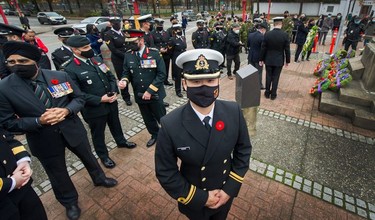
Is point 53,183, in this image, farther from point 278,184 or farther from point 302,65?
point 302,65

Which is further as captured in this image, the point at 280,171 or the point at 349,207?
the point at 280,171

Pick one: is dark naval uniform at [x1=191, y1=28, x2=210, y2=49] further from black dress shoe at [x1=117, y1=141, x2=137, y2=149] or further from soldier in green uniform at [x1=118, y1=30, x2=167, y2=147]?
black dress shoe at [x1=117, y1=141, x2=137, y2=149]

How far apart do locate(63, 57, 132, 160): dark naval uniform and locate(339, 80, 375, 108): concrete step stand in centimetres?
560

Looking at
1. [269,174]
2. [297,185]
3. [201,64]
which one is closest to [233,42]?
[269,174]

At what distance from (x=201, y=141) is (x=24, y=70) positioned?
2212 mm

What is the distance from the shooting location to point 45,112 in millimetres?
2455

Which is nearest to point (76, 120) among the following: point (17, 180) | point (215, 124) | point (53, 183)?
point (53, 183)

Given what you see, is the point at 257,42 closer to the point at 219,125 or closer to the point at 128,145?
the point at 128,145

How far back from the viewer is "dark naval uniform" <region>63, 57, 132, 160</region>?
331 centimetres

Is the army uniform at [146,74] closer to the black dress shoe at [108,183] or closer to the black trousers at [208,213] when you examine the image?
the black dress shoe at [108,183]

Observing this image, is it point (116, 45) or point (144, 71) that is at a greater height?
point (116, 45)

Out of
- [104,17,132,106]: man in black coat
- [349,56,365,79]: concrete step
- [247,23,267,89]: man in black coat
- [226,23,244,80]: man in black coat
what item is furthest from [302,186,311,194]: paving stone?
[226,23,244,80]: man in black coat

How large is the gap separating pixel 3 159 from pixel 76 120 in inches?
42.4

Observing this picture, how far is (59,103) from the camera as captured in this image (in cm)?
271
